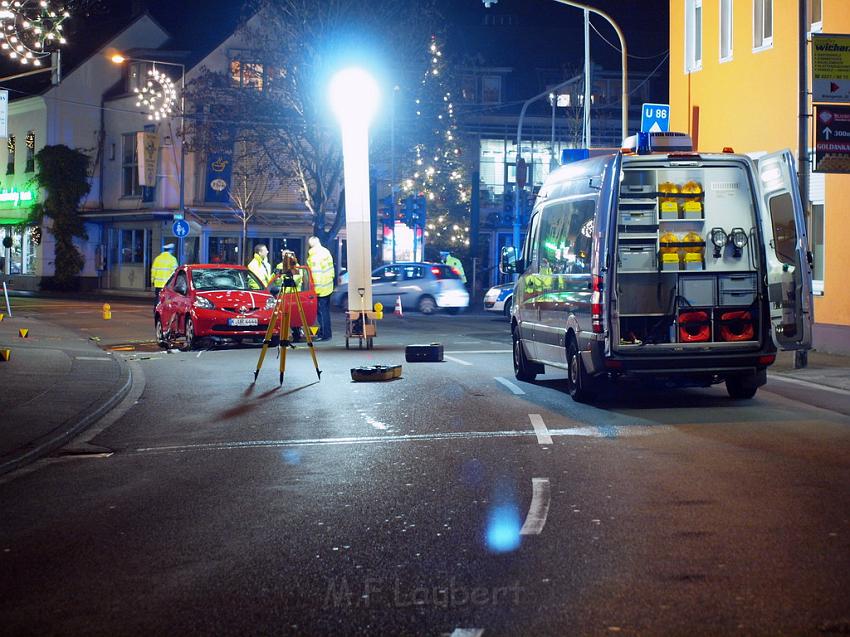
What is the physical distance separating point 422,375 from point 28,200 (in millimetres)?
48019

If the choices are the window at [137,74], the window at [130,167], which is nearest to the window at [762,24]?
the window at [137,74]

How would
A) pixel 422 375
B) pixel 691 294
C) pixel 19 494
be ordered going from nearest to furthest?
pixel 19 494 < pixel 691 294 < pixel 422 375

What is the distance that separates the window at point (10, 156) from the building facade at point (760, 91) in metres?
43.3

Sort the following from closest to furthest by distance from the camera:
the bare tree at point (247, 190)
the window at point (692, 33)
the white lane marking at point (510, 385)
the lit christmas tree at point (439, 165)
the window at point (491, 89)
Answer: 1. the white lane marking at point (510, 385)
2. the window at point (692, 33)
3. the lit christmas tree at point (439, 165)
4. the bare tree at point (247, 190)
5. the window at point (491, 89)

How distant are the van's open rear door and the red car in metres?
10.4

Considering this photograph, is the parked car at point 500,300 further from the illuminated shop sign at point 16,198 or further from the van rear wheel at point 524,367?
the illuminated shop sign at point 16,198

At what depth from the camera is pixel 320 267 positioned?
23.9m

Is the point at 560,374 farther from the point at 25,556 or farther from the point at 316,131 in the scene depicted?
the point at 316,131

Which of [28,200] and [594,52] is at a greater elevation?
[594,52]

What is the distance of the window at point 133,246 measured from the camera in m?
57.8

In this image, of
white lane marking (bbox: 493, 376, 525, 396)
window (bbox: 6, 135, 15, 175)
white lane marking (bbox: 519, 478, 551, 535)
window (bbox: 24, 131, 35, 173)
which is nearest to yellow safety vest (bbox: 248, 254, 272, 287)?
white lane marking (bbox: 493, 376, 525, 396)

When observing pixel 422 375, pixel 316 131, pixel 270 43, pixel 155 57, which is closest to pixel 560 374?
pixel 422 375

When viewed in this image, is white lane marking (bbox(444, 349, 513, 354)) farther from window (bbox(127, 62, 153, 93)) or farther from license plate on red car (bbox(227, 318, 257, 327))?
window (bbox(127, 62, 153, 93))

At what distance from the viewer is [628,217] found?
1343cm
